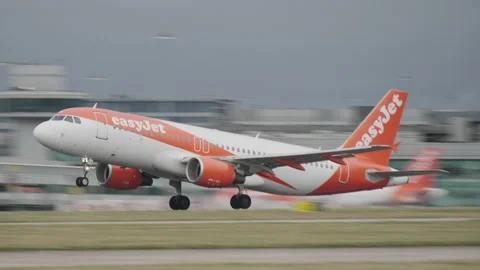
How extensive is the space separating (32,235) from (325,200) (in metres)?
28.1

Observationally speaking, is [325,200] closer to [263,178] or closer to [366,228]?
[263,178]

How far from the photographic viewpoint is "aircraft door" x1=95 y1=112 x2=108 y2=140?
116 feet

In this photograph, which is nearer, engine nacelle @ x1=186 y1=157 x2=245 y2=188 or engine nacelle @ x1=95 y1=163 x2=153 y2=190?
engine nacelle @ x1=186 y1=157 x2=245 y2=188

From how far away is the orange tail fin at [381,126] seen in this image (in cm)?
4388

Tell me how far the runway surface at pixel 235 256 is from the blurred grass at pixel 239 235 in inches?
35.1

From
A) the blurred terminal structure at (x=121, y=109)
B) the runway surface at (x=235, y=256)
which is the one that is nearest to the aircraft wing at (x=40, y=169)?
the blurred terminal structure at (x=121, y=109)

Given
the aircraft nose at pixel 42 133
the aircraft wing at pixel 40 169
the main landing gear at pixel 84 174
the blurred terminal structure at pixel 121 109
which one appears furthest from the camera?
the blurred terminal structure at pixel 121 109

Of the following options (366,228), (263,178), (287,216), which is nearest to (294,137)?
(263,178)

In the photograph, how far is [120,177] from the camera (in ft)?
126

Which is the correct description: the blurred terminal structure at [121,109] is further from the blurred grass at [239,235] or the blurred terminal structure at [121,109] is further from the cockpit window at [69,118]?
the blurred grass at [239,235]

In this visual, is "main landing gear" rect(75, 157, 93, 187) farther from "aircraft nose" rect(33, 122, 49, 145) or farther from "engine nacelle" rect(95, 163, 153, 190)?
"engine nacelle" rect(95, 163, 153, 190)

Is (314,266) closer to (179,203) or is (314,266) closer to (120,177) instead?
(179,203)

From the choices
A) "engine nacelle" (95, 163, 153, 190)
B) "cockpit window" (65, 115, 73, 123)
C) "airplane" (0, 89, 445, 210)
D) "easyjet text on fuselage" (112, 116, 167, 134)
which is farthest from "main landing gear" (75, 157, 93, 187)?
"engine nacelle" (95, 163, 153, 190)

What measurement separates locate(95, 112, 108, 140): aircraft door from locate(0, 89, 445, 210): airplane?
0.04 metres
